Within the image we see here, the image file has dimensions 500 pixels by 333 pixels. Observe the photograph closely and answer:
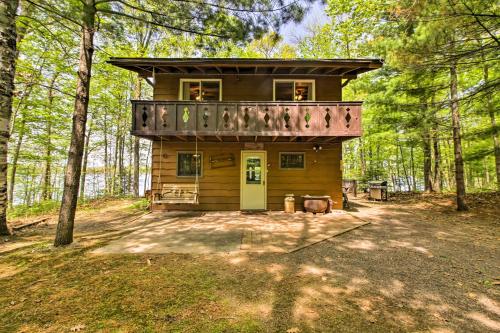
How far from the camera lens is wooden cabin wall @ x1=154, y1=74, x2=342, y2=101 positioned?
29.8 feet

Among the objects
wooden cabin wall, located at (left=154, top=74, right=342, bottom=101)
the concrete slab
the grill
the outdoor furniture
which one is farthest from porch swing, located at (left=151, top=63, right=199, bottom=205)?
the grill

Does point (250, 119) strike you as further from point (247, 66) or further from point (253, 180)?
point (253, 180)

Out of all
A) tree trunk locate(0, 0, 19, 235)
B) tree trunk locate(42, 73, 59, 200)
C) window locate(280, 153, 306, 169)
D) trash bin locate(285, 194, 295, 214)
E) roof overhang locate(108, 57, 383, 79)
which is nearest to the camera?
tree trunk locate(0, 0, 19, 235)

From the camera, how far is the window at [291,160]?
356 inches

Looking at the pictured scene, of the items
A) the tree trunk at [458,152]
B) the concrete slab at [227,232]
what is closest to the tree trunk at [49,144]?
the concrete slab at [227,232]

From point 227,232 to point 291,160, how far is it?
4.32 meters

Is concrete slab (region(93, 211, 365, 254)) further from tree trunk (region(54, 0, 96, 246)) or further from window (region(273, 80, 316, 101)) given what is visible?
window (region(273, 80, 316, 101))

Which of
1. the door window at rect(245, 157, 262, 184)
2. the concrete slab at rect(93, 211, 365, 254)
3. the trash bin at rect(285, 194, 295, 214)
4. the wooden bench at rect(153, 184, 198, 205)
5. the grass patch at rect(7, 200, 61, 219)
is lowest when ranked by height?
the concrete slab at rect(93, 211, 365, 254)

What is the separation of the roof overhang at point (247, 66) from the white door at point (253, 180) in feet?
11.1

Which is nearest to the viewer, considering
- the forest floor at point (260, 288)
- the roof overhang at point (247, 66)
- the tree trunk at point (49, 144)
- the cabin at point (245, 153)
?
the forest floor at point (260, 288)

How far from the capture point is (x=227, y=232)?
6.14 m

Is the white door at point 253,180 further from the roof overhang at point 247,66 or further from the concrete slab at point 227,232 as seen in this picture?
the roof overhang at point 247,66

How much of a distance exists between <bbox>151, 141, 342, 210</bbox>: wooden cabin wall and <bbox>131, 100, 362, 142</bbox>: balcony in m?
1.33

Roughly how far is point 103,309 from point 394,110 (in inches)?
468
